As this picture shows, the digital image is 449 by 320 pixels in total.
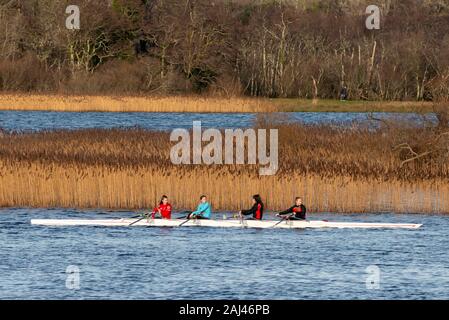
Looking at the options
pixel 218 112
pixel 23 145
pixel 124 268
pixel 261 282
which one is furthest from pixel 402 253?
pixel 218 112

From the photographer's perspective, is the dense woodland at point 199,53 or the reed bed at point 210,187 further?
the dense woodland at point 199,53

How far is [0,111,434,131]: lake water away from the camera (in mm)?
59719

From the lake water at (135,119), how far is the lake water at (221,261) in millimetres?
23555

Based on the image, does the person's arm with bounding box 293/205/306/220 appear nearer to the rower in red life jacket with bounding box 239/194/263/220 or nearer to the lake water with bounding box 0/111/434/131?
the rower in red life jacket with bounding box 239/194/263/220

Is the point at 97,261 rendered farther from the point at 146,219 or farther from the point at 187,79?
the point at 187,79

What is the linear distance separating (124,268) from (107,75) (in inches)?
1944

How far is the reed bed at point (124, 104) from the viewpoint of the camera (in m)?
65.7

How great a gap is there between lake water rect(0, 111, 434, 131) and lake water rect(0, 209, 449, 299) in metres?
23.6

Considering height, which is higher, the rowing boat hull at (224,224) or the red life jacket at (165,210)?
the red life jacket at (165,210)

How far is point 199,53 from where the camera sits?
81062 millimetres

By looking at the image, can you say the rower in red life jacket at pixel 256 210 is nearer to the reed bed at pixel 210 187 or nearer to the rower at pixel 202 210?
the rower at pixel 202 210

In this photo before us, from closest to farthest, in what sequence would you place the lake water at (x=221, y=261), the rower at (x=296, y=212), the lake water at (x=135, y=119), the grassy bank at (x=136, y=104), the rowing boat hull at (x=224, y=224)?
the lake water at (x=221, y=261) < the rowing boat hull at (x=224, y=224) < the rower at (x=296, y=212) < the lake water at (x=135, y=119) < the grassy bank at (x=136, y=104)

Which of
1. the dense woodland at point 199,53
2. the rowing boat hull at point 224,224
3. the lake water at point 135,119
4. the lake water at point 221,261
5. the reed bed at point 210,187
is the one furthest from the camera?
the dense woodland at point 199,53

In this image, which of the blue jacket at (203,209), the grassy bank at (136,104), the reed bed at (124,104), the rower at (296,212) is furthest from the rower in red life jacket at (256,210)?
the reed bed at (124,104)
